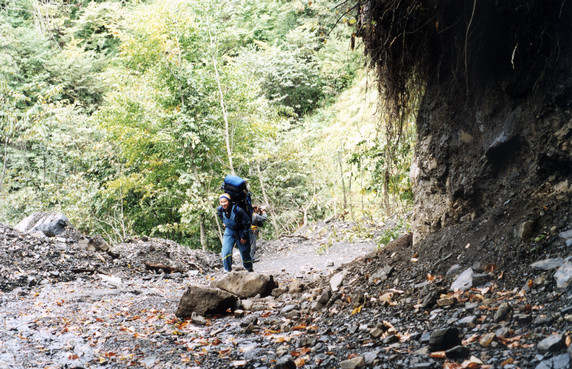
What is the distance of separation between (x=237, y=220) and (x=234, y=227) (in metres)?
0.14

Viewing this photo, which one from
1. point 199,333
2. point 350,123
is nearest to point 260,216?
point 199,333

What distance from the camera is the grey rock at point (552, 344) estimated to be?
212 centimetres

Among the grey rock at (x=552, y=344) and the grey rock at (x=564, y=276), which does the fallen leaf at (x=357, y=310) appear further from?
the grey rock at (x=552, y=344)

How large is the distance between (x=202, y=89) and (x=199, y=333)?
35.0 feet

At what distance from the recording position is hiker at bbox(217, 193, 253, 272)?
716 cm

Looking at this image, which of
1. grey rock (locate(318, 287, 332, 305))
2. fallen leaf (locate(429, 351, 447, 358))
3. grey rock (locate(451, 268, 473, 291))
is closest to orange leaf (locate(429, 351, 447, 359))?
fallen leaf (locate(429, 351, 447, 358))

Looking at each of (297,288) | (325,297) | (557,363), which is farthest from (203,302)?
(557,363)

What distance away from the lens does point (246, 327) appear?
4.29 metres

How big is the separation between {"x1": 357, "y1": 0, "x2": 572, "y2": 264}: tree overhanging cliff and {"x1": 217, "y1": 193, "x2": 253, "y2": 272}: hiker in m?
3.32

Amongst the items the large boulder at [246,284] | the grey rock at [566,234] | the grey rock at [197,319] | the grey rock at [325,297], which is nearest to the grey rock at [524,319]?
the grey rock at [566,234]

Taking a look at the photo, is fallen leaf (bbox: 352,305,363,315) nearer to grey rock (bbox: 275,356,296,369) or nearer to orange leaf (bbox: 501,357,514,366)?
grey rock (bbox: 275,356,296,369)

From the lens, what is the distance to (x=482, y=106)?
3.97m

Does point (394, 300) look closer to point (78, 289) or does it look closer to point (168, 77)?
point (78, 289)

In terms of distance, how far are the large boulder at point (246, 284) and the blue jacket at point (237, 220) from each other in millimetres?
1169
